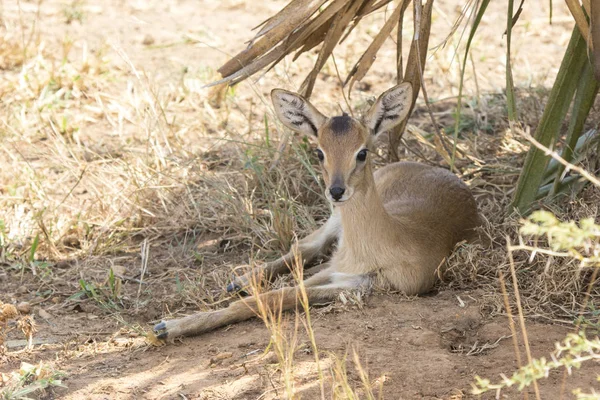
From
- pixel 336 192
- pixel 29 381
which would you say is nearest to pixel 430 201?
pixel 336 192

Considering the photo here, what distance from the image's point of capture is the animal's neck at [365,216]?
5031mm

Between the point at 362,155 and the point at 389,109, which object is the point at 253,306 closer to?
the point at 362,155

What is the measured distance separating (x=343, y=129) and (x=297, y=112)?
0.36 m

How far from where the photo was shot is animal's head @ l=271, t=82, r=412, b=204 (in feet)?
15.8

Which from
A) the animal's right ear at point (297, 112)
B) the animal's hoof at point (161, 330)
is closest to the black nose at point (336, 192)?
the animal's right ear at point (297, 112)

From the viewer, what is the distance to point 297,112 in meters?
5.13

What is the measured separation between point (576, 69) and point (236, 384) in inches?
106

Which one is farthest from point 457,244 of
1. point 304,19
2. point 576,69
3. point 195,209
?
point 195,209

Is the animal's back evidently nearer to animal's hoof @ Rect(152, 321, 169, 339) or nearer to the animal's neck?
the animal's neck

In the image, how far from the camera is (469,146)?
671 centimetres

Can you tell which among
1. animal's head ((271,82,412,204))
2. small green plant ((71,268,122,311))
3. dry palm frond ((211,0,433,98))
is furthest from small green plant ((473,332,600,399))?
small green plant ((71,268,122,311))

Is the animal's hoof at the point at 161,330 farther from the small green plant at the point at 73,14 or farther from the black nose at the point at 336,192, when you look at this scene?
the small green plant at the point at 73,14

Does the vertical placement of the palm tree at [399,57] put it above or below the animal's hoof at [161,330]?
above

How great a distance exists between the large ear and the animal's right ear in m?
0.28
